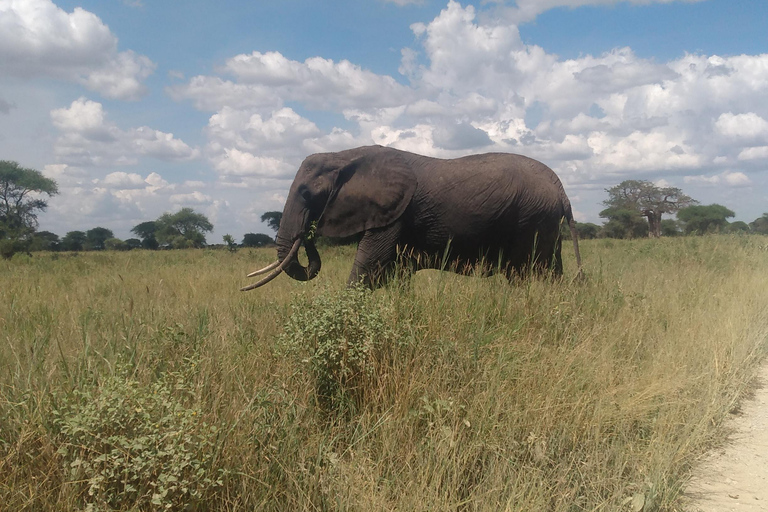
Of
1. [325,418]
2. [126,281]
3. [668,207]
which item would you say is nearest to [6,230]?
[126,281]

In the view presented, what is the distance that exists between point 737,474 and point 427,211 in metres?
3.45

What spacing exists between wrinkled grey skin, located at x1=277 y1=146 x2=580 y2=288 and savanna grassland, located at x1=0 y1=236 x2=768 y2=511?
626 millimetres

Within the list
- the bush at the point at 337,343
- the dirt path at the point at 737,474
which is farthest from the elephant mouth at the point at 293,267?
the dirt path at the point at 737,474

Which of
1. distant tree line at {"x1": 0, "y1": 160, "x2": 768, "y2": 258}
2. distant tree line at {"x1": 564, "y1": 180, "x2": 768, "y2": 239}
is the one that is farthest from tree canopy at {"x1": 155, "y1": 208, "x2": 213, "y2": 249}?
distant tree line at {"x1": 564, "y1": 180, "x2": 768, "y2": 239}

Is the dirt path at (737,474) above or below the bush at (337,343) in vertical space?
below

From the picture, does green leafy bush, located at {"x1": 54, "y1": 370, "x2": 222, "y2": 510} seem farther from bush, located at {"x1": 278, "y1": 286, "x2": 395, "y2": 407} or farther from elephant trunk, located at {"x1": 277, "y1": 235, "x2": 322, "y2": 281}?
elephant trunk, located at {"x1": 277, "y1": 235, "x2": 322, "y2": 281}

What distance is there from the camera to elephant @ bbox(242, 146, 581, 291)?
5766 mm

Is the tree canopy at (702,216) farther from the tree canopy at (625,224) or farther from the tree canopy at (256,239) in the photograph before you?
the tree canopy at (256,239)

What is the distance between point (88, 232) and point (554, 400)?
4183 centimetres

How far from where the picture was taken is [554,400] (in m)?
3.49

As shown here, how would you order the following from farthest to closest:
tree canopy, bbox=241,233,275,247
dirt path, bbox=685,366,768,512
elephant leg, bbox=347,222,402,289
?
1. tree canopy, bbox=241,233,275,247
2. elephant leg, bbox=347,222,402,289
3. dirt path, bbox=685,366,768,512

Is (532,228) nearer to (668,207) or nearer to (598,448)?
(598,448)

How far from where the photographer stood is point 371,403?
3416 mm

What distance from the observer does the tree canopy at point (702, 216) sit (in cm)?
3822
